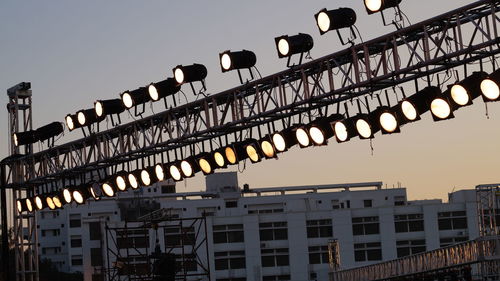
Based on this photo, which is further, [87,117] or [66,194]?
[66,194]

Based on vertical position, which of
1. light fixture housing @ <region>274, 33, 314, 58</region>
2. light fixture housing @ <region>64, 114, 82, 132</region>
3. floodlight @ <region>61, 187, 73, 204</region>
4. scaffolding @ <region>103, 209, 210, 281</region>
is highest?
light fixture housing @ <region>274, 33, 314, 58</region>

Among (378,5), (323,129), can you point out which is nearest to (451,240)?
(323,129)

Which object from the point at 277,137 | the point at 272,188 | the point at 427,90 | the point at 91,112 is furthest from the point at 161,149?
the point at 272,188

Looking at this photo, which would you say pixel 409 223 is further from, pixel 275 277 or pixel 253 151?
pixel 253 151

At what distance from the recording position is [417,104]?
1451 cm

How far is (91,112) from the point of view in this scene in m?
21.0

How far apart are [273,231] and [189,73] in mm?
61207

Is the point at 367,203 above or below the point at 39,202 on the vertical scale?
above

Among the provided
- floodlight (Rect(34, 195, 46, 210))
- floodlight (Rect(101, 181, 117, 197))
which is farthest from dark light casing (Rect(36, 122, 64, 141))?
floodlight (Rect(101, 181, 117, 197))

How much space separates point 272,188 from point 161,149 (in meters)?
82.2

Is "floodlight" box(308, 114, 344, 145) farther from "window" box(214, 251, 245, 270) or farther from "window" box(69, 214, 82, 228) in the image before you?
"window" box(69, 214, 82, 228)

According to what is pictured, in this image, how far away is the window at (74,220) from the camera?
106 metres

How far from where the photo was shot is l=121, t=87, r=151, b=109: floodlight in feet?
64.4

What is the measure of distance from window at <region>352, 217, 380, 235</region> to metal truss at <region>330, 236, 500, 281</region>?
4122cm
